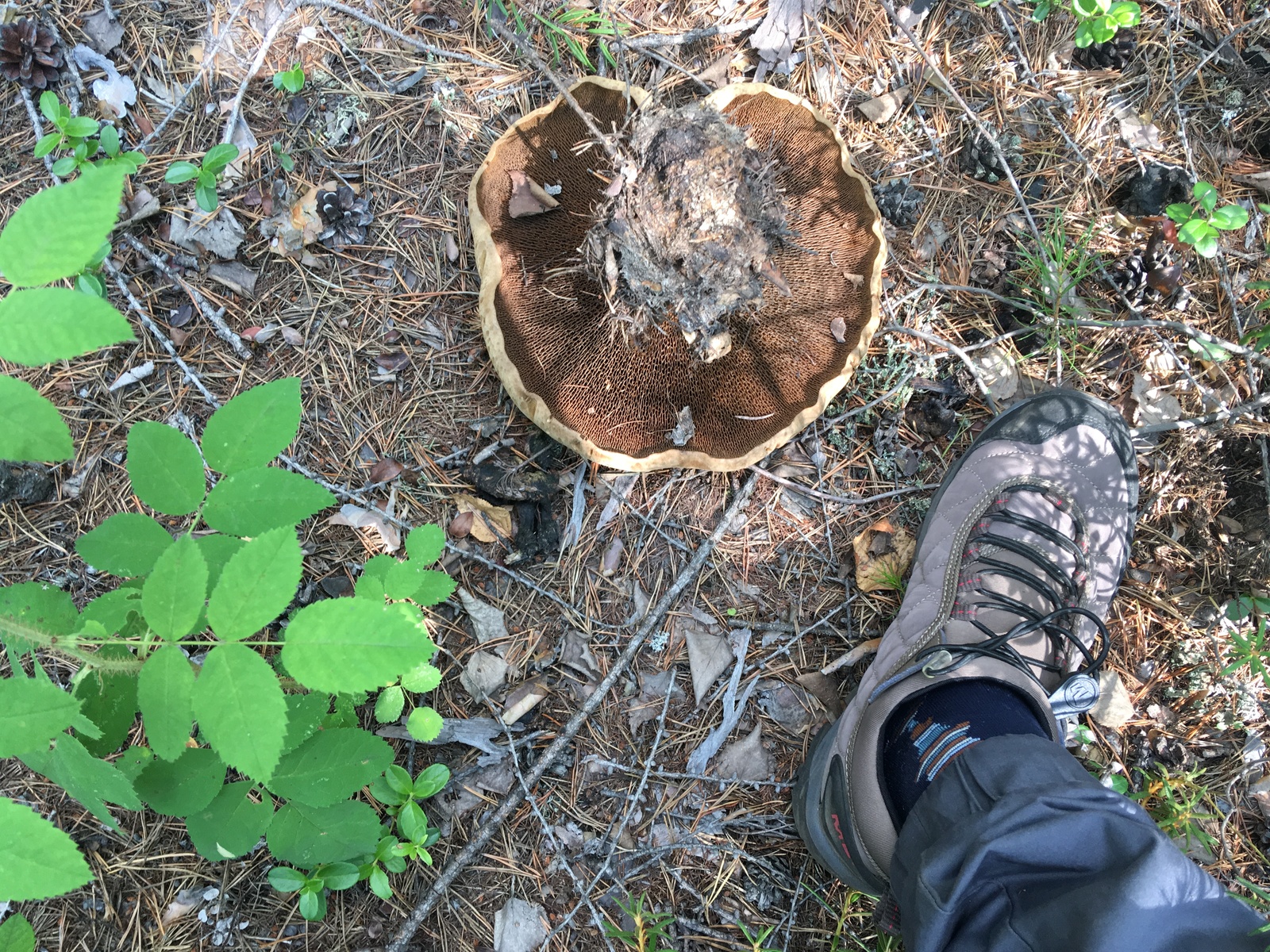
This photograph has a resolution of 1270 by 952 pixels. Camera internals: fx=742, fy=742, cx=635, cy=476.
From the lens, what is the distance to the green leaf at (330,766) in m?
1.58

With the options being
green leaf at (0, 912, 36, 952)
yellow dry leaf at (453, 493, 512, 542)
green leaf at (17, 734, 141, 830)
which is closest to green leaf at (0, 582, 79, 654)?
green leaf at (17, 734, 141, 830)

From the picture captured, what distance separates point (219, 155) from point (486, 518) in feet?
4.56

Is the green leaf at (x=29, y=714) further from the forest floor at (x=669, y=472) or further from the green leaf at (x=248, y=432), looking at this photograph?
the forest floor at (x=669, y=472)

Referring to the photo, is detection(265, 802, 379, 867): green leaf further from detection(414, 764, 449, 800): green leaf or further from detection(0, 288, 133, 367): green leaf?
detection(0, 288, 133, 367): green leaf

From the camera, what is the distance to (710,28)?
8.65 feet

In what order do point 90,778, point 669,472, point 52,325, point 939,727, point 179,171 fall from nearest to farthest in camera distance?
point 52,325, point 90,778, point 939,727, point 179,171, point 669,472

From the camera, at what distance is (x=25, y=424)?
105 cm

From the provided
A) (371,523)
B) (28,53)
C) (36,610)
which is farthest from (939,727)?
(28,53)

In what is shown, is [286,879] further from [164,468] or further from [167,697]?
[164,468]

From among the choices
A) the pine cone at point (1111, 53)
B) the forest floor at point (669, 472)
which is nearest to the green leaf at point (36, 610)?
the forest floor at point (669, 472)

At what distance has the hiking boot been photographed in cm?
235

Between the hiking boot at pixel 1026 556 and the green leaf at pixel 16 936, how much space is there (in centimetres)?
191

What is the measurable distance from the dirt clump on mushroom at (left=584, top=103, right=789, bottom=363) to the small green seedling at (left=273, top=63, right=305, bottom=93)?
Result: 1.15m

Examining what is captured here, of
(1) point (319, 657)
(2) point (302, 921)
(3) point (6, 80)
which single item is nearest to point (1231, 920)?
(1) point (319, 657)
